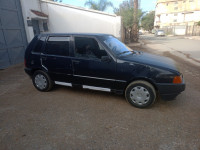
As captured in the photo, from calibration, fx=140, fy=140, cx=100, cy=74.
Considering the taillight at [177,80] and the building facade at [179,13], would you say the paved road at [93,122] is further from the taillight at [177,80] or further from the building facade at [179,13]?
the building facade at [179,13]

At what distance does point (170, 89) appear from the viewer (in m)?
3.12

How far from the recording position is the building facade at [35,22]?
7.70 meters

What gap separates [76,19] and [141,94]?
1033 cm

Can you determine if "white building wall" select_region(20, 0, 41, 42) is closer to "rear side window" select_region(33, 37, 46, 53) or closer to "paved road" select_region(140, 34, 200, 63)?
"rear side window" select_region(33, 37, 46, 53)

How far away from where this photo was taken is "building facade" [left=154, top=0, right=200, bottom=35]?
45719 mm

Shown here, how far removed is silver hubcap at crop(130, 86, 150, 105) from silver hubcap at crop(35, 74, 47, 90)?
267 cm

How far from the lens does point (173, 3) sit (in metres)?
51.3

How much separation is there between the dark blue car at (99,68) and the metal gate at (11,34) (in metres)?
4.43

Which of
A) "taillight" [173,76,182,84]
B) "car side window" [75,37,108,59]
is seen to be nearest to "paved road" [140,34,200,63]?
"taillight" [173,76,182,84]

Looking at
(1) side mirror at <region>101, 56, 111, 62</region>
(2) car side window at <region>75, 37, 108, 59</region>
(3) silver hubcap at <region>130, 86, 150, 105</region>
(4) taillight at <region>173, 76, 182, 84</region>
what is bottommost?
(3) silver hubcap at <region>130, 86, 150, 105</region>

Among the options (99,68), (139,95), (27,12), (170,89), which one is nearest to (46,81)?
(99,68)

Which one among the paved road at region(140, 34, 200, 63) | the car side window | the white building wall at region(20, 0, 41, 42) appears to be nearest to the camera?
the car side window

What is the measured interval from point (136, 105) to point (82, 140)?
5.19 feet

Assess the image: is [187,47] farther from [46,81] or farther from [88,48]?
[46,81]
